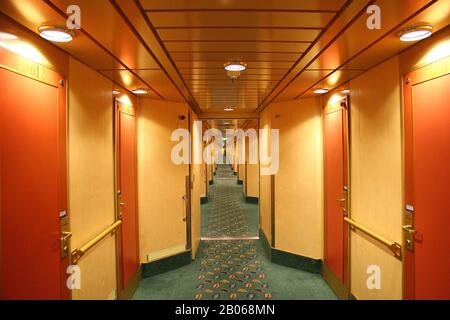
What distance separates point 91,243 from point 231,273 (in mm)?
2135

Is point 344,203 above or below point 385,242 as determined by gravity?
above

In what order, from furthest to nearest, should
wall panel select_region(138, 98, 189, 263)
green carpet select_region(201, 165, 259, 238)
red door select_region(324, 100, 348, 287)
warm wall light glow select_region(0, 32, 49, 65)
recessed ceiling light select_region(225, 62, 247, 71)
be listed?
1. green carpet select_region(201, 165, 259, 238)
2. wall panel select_region(138, 98, 189, 263)
3. red door select_region(324, 100, 348, 287)
4. recessed ceiling light select_region(225, 62, 247, 71)
5. warm wall light glow select_region(0, 32, 49, 65)

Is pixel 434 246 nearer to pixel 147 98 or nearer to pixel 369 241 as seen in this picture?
pixel 369 241

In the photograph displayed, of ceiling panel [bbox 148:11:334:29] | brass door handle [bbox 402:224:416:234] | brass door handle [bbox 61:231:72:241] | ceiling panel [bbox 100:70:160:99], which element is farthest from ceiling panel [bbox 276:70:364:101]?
brass door handle [bbox 61:231:72:241]

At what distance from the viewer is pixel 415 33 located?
164 centimetres

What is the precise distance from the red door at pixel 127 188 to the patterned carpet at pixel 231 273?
2.84 feet

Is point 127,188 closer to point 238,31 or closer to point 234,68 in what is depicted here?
point 234,68

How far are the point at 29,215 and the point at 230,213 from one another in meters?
6.02

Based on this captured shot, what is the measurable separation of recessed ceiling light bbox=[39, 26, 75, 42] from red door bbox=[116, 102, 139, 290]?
1.24m

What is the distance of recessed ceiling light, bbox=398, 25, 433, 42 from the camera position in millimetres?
1571

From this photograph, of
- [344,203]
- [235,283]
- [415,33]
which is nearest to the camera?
[415,33]

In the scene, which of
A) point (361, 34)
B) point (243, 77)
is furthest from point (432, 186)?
point (243, 77)

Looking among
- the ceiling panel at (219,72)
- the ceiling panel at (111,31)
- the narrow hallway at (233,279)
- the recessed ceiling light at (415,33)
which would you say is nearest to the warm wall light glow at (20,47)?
the ceiling panel at (111,31)

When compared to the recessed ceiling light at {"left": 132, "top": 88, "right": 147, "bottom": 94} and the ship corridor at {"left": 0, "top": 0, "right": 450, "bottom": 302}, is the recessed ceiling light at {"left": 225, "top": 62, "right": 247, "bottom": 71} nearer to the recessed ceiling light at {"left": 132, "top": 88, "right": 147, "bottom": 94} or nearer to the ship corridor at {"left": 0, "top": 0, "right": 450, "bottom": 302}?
the ship corridor at {"left": 0, "top": 0, "right": 450, "bottom": 302}
